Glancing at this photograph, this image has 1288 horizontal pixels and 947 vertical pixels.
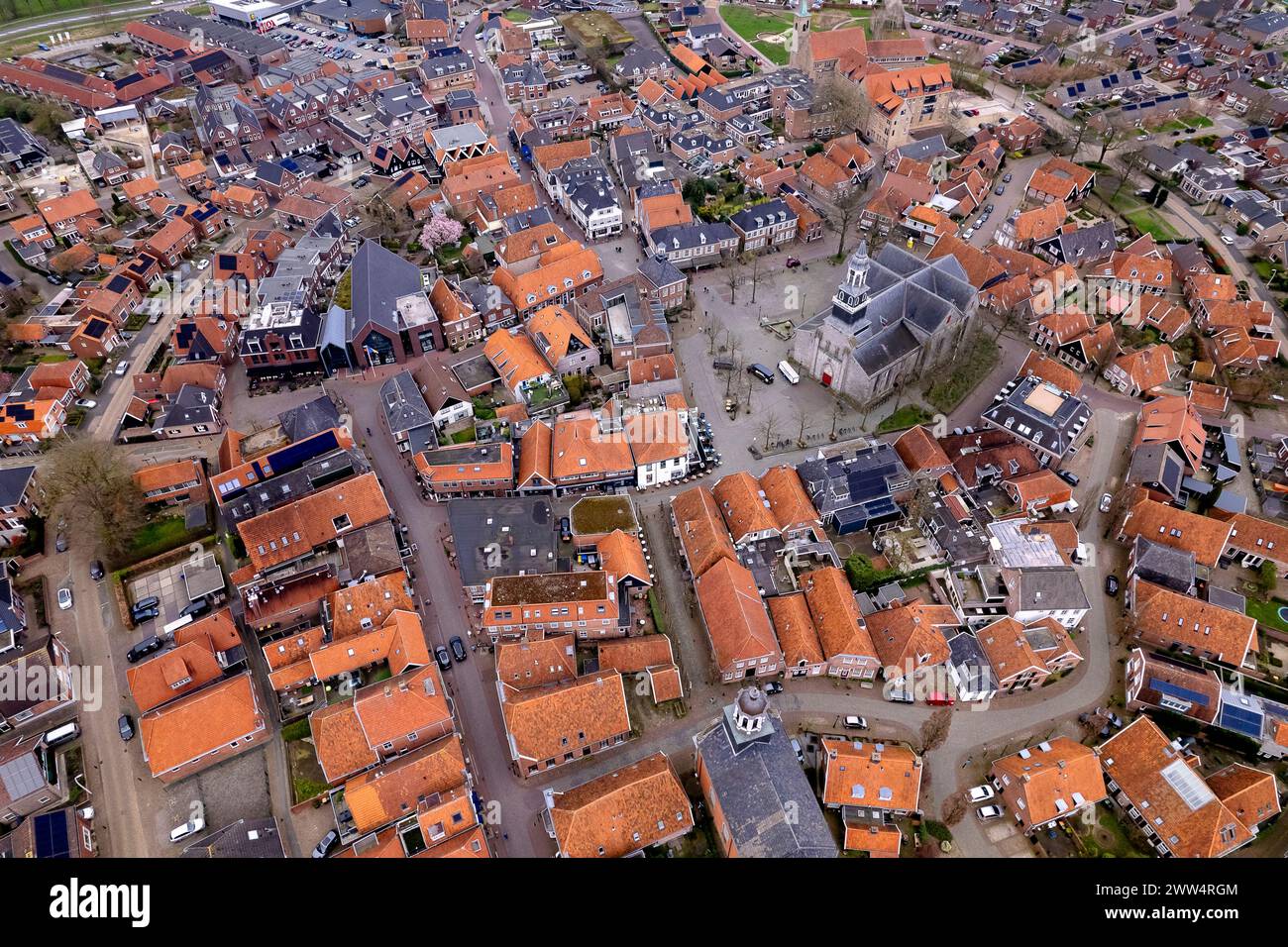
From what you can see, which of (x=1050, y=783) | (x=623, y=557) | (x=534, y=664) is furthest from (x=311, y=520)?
(x=1050, y=783)

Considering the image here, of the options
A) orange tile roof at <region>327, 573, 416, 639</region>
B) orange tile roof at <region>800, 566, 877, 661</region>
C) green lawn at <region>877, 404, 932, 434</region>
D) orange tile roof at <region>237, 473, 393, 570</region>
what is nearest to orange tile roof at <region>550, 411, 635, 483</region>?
orange tile roof at <region>237, 473, 393, 570</region>

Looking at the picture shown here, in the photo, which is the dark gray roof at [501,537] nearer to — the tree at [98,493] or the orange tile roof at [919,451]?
the tree at [98,493]

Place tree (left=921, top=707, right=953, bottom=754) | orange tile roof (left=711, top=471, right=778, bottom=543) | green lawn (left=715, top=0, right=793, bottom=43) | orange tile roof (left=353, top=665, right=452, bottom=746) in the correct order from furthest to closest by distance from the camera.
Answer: green lawn (left=715, top=0, right=793, bottom=43) < orange tile roof (left=711, top=471, right=778, bottom=543) < tree (left=921, top=707, right=953, bottom=754) < orange tile roof (left=353, top=665, right=452, bottom=746)

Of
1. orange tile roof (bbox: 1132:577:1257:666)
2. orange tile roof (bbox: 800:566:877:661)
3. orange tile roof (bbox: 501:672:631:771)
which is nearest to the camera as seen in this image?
orange tile roof (bbox: 501:672:631:771)

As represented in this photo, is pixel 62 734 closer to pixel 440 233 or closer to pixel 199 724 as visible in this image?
pixel 199 724

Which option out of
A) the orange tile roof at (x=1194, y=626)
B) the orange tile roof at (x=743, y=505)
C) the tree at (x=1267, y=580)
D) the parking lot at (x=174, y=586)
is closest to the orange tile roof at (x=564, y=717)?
the orange tile roof at (x=743, y=505)

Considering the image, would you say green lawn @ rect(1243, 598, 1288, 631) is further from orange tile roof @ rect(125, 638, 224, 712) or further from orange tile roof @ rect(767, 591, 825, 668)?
orange tile roof @ rect(125, 638, 224, 712)

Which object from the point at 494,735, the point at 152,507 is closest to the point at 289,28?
the point at 152,507
